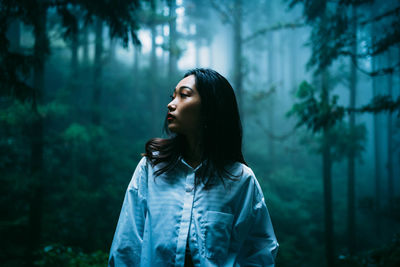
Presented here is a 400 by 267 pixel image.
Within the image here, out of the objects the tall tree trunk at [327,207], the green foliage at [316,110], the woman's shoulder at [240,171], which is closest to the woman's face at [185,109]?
the woman's shoulder at [240,171]

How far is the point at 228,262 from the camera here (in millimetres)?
1596

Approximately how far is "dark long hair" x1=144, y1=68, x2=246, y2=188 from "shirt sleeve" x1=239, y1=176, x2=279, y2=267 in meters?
0.28

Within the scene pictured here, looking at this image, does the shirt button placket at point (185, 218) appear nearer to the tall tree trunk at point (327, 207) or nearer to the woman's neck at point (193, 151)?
the woman's neck at point (193, 151)

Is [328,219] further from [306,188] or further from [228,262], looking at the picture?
[228,262]

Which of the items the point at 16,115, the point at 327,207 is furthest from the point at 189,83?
the point at 327,207

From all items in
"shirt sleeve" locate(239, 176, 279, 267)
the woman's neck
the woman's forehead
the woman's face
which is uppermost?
the woman's forehead

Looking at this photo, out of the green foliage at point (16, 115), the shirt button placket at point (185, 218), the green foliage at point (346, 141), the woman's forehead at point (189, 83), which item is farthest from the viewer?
the green foliage at point (346, 141)

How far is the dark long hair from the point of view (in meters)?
Answer: 1.75

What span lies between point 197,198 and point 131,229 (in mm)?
472

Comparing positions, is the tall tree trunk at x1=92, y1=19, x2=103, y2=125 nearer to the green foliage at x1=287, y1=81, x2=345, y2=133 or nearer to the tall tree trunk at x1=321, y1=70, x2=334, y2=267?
the green foliage at x1=287, y1=81, x2=345, y2=133

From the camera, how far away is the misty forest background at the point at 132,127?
4855 millimetres

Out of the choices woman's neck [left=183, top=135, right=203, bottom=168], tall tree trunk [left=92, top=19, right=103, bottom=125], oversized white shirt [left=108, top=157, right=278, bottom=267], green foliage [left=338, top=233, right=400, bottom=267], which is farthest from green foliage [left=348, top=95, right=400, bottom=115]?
tall tree trunk [left=92, top=19, right=103, bottom=125]

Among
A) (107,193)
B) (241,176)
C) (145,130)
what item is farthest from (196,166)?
(145,130)

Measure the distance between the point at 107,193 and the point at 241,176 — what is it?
9.76 m
